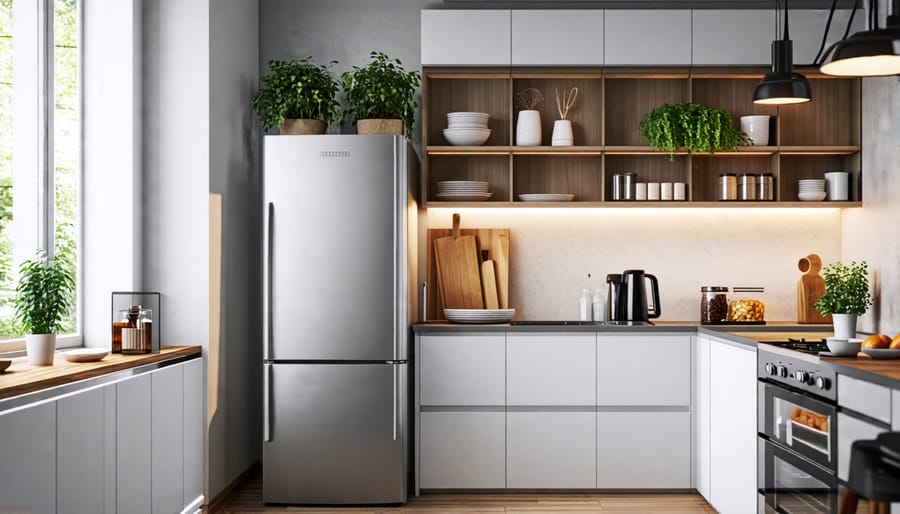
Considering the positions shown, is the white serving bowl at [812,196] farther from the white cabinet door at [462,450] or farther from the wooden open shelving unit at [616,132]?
the white cabinet door at [462,450]

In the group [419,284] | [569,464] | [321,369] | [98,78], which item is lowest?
[569,464]

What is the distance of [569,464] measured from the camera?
13.3 ft

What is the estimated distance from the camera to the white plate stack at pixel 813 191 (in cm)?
433

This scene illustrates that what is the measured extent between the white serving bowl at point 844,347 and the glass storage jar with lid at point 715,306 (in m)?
1.58

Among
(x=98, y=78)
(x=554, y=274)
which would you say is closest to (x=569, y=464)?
(x=554, y=274)

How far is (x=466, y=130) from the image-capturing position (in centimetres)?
434

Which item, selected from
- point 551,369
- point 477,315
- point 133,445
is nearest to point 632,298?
point 551,369

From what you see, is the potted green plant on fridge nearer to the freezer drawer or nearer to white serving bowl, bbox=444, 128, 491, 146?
the freezer drawer

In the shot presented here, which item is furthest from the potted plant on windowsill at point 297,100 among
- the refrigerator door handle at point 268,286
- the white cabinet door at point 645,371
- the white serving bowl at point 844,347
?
the white serving bowl at point 844,347

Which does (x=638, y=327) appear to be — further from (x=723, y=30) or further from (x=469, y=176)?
(x=723, y=30)

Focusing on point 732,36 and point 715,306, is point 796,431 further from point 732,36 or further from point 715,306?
point 732,36

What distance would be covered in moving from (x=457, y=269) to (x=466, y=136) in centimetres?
76

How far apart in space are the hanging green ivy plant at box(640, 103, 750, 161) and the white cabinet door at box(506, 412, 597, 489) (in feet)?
5.07

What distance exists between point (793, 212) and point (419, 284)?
7.43ft
